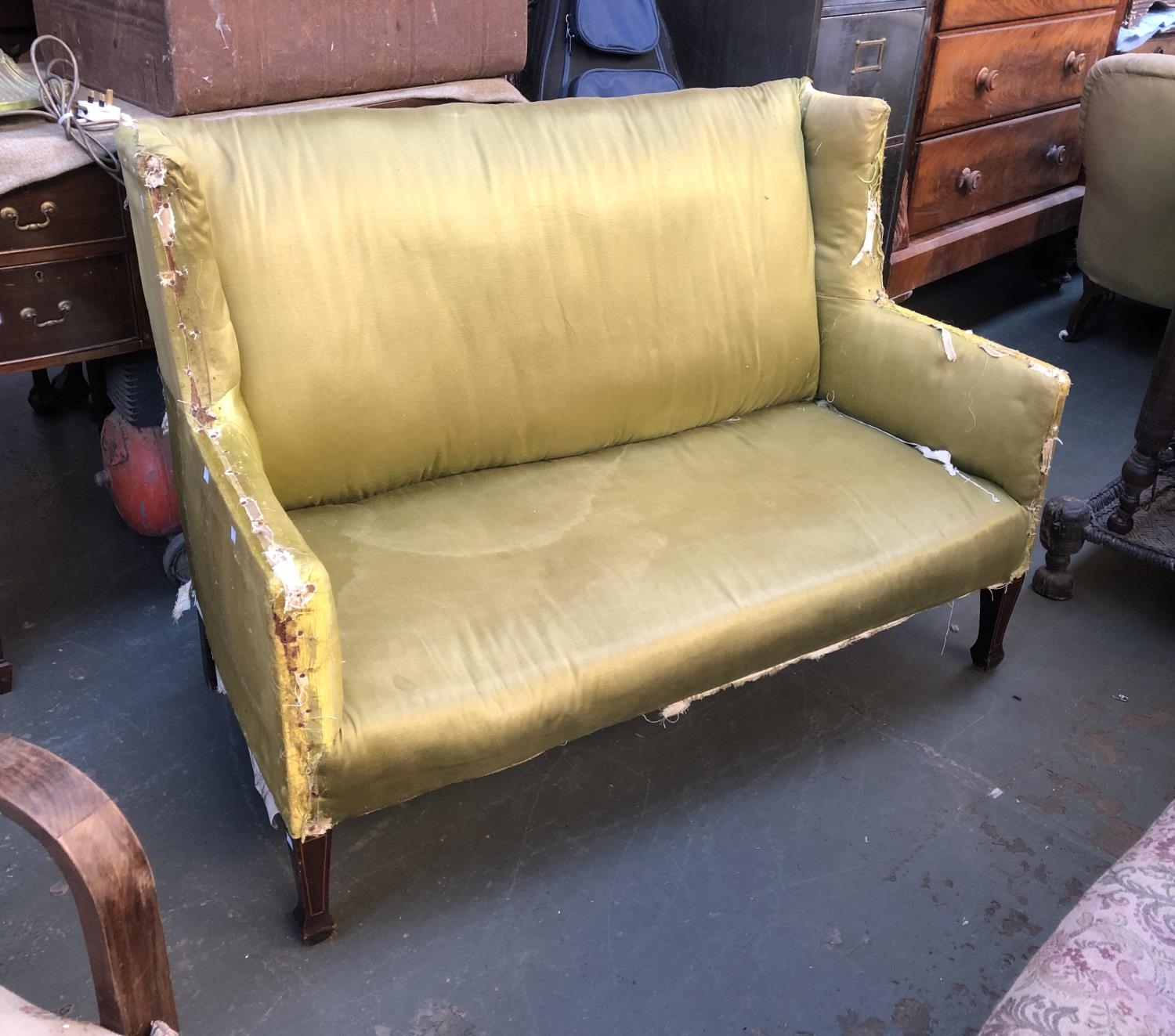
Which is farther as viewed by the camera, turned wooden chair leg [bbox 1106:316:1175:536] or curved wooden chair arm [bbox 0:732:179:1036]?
turned wooden chair leg [bbox 1106:316:1175:536]

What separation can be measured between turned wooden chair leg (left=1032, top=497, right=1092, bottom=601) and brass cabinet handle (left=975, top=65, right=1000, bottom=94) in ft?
4.50

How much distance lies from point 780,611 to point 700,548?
15cm

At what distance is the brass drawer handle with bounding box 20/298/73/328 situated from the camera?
1661 millimetres

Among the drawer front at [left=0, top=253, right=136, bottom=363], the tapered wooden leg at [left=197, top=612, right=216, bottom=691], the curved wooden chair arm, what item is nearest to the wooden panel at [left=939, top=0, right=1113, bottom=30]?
the drawer front at [left=0, top=253, right=136, bottom=363]

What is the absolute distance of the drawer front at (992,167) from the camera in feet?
9.87

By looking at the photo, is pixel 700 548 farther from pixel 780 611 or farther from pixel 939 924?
pixel 939 924

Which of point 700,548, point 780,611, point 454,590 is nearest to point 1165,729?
point 780,611

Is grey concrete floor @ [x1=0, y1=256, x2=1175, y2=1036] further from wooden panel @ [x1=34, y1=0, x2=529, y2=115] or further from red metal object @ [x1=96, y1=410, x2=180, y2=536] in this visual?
wooden panel @ [x1=34, y1=0, x2=529, y2=115]

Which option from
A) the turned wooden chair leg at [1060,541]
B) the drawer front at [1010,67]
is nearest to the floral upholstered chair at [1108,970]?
the turned wooden chair leg at [1060,541]

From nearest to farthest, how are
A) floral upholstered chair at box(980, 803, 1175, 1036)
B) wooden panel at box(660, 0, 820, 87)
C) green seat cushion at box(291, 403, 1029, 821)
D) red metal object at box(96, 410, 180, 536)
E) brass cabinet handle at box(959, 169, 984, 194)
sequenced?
floral upholstered chair at box(980, 803, 1175, 1036) < green seat cushion at box(291, 403, 1029, 821) < red metal object at box(96, 410, 180, 536) < wooden panel at box(660, 0, 820, 87) < brass cabinet handle at box(959, 169, 984, 194)

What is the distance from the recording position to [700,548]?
5.24 ft

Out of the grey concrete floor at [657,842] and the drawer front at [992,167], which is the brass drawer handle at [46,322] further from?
the drawer front at [992,167]

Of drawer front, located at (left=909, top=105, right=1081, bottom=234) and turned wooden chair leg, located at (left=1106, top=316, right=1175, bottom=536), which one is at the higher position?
→ drawer front, located at (left=909, top=105, right=1081, bottom=234)

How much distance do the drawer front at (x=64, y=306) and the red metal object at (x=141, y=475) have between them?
0.30 m
